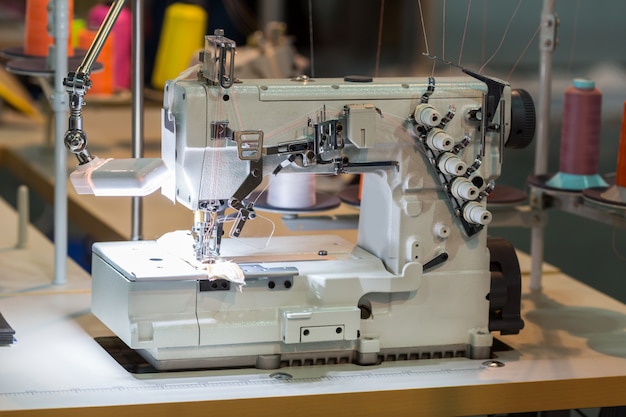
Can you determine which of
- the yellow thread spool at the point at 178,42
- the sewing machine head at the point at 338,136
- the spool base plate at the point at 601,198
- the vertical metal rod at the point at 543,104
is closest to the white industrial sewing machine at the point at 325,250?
the sewing machine head at the point at 338,136

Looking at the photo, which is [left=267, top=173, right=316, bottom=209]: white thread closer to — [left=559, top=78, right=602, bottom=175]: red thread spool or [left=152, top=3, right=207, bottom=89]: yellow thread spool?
[left=559, top=78, right=602, bottom=175]: red thread spool

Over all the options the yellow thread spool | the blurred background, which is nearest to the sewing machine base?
the yellow thread spool

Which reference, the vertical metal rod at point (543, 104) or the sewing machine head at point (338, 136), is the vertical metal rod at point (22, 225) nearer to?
the sewing machine head at point (338, 136)

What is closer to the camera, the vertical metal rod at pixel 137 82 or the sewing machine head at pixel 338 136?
the sewing machine head at pixel 338 136

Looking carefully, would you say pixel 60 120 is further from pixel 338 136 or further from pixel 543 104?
pixel 543 104

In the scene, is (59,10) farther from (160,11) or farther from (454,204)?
(160,11)

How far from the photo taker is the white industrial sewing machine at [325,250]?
301cm

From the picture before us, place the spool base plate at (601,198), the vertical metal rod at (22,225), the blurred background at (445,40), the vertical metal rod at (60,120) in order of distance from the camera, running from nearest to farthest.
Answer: the spool base plate at (601,198), the vertical metal rod at (60,120), the vertical metal rod at (22,225), the blurred background at (445,40)

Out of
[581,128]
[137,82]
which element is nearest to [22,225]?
[137,82]

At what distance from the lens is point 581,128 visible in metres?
3.85

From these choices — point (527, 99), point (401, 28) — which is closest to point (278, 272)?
point (527, 99)

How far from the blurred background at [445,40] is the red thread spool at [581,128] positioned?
11.6 ft

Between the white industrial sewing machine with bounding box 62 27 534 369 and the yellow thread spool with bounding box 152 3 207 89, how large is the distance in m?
3.63

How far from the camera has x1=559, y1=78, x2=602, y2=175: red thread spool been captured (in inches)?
150
